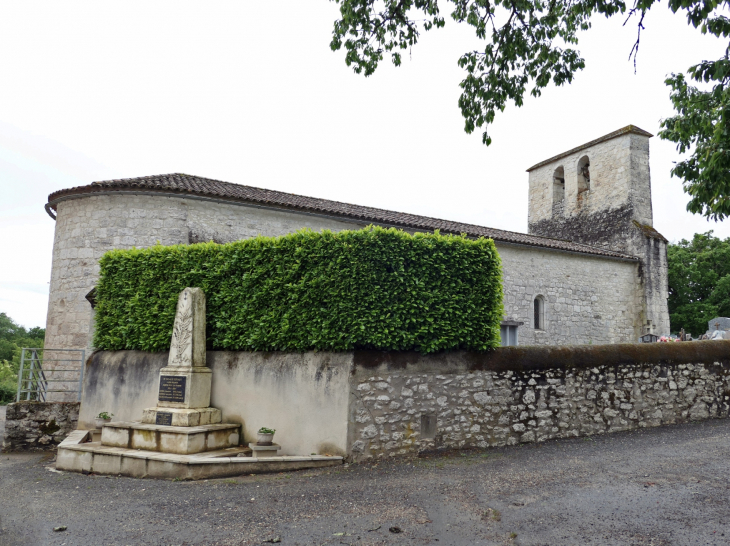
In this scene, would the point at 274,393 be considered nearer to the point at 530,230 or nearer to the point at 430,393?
the point at 430,393

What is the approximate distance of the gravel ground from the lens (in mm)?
4543

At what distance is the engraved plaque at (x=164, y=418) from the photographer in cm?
778

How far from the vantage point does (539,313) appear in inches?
689

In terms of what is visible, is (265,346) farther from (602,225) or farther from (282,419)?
(602,225)

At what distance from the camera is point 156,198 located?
1288 centimetres

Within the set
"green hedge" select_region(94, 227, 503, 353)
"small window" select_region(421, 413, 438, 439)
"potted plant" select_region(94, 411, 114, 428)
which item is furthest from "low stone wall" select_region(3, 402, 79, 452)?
"small window" select_region(421, 413, 438, 439)

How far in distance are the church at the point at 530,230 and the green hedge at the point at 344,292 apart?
425 centimetres

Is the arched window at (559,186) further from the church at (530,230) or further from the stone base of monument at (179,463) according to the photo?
the stone base of monument at (179,463)

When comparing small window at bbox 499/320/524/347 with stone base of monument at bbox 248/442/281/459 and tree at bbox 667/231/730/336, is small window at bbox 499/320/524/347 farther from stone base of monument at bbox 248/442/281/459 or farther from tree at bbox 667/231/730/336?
tree at bbox 667/231/730/336

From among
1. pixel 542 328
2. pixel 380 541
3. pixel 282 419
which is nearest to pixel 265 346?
pixel 282 419

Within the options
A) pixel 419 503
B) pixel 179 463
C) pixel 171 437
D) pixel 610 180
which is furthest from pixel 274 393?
pixel 610 180

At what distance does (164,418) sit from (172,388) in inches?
19.3

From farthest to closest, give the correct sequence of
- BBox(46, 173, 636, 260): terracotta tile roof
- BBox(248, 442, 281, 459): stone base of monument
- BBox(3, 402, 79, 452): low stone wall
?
BBox(46, 173, 636, 260): terracotta tile roof
BBox(3, 402, 79, 452): low stone wall
BBox(248, 442, 281, 459): stone base of monument

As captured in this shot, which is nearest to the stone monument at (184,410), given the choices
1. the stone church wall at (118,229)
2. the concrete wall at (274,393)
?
the concrete wall at (274,393)
